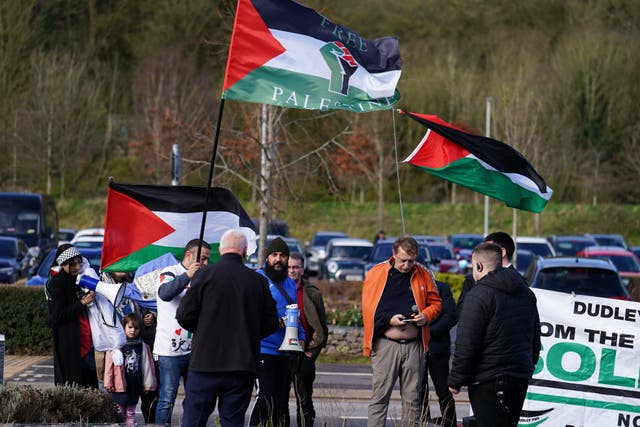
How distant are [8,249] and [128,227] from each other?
19.2 metres

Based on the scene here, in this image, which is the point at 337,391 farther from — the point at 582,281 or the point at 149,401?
the point at 582,281

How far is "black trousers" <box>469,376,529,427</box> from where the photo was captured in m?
7.90

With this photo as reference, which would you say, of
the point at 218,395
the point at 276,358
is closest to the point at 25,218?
the point at 276,358

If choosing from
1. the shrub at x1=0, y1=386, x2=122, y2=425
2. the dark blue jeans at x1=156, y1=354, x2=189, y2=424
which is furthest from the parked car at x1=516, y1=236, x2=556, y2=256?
the shrub at x1=0, y1=386, x2=122, y2=425

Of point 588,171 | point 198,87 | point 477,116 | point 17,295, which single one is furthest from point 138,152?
point 17,295

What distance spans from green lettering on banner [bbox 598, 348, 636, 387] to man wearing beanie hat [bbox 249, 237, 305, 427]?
2.52 meters

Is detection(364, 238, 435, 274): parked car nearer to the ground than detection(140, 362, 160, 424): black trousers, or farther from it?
farther from it

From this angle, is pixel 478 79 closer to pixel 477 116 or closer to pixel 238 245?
pixel 477 116

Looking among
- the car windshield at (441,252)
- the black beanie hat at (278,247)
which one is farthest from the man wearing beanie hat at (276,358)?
the car windshield at (441,252)

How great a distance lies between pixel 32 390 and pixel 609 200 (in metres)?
52.9

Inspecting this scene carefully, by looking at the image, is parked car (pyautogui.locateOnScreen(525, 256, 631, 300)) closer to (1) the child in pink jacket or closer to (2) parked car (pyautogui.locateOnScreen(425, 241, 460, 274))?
(1) the child in pink jacket

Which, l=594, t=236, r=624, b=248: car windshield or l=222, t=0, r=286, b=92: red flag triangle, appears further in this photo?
l=594, t=236, r=624, b=248: car windshield

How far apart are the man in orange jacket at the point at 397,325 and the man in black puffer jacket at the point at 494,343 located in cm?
131

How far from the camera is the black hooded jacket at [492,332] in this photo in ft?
25.6
